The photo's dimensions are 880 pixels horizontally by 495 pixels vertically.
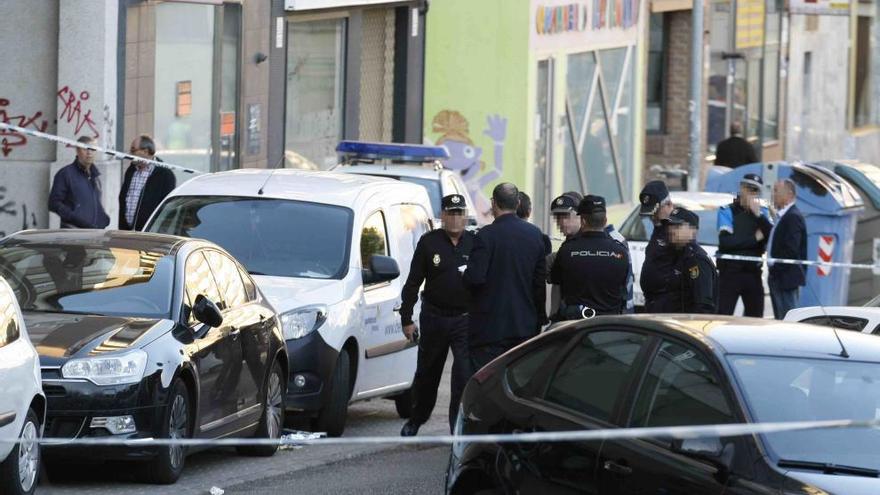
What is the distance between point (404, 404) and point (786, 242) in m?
4.28

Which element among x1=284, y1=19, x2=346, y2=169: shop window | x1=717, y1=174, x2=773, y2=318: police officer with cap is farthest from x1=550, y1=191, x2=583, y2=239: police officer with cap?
x1=284, y1=19, x2=346, y2=169: shop window

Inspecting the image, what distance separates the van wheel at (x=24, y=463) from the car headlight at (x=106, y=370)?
529 mm

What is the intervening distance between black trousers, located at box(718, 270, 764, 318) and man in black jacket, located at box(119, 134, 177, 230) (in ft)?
15.9

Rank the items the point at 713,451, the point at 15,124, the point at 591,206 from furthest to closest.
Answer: the point at 15,124 < the point at 591,206 < the point at 713,451

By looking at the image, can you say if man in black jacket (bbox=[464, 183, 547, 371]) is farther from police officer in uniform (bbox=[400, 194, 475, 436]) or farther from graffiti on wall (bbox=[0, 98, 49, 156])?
graffiti on wall (bbox=[0, 98, 49, 156])

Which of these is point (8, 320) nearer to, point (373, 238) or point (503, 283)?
point (503, 283)

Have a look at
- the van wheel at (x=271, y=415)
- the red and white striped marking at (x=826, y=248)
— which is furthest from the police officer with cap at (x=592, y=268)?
the red and white striped marking at (x=826, y=248)

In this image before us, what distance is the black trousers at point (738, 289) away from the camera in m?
16.3

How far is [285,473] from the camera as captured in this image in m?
11.1

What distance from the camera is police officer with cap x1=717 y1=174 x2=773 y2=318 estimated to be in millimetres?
16203

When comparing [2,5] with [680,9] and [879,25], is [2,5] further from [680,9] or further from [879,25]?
[879,25]

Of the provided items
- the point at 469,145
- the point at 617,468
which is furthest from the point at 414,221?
the point at 469,145

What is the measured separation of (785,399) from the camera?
6770mm

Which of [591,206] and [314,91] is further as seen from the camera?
[314,91]
